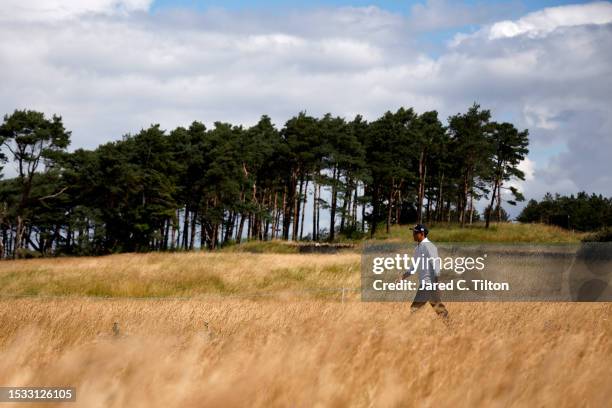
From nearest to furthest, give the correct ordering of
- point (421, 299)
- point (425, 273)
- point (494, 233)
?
point (421, 299) → point (425, 273) → point (494, 233)

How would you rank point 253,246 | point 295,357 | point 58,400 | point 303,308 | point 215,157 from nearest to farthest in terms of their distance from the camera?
point 58,400 → point 295,357 → point 303,308 → point 253,246 → point 215,157

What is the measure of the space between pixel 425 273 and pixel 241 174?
5570 centimetres

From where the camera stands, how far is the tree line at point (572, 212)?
108125 mm

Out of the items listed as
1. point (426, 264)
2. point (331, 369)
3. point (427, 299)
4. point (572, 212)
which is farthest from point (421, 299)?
point (572, 212)

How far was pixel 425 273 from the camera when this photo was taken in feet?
30.9

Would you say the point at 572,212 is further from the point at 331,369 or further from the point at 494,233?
the point at 331,369

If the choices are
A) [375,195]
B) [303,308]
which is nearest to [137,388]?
[303,308]

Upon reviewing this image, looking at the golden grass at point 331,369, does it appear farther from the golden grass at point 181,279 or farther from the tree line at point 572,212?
the tree line at point 572,212

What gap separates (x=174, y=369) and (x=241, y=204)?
200ft

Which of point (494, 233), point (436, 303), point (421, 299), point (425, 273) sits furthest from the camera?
point (494, 233)

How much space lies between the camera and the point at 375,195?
69188mm

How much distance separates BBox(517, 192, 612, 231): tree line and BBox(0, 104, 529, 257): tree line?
4169cm

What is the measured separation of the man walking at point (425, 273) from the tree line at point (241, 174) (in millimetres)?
50725

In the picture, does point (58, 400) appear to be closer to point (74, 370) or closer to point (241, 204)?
point (74, 370)
